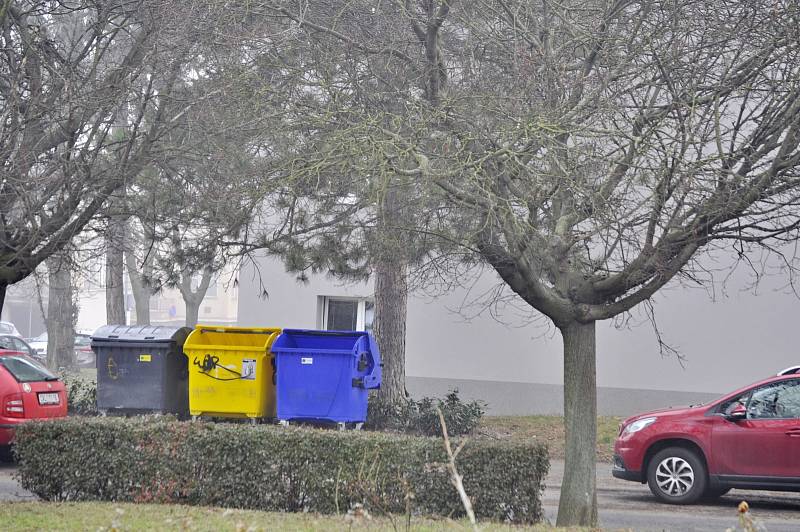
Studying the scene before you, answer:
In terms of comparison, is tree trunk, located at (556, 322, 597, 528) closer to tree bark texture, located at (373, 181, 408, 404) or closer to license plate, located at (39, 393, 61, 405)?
tree bark texture, located at (373, 181, 408, 404)

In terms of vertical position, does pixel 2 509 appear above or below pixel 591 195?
below

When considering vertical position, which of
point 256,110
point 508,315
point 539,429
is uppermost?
point 256,110

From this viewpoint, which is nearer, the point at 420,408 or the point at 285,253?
the point at 285,253

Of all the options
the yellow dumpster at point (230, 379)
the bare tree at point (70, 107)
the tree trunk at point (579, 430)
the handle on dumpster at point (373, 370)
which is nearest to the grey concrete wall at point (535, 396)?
the handle on dumpster at point (373, 370)

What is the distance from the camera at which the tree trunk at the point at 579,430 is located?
360 inches

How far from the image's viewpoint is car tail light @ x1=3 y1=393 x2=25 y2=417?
1241 cm

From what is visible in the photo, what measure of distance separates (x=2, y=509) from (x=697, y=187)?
21.4ft

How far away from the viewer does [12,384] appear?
12.5 metres

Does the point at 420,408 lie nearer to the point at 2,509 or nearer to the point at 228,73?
the point at 228,73

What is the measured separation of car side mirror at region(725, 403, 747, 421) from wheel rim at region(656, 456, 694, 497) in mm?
786

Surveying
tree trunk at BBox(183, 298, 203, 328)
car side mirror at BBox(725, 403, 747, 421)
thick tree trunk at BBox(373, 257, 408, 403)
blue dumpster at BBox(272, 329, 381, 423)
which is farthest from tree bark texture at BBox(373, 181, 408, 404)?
tree trunk at BBox(183, 298, 203, 328)

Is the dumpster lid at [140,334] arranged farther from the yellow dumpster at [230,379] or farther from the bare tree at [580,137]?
the bare tree at [580,137]

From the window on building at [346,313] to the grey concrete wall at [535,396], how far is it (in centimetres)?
166

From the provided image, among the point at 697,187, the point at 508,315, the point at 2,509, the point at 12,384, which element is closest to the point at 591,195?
the point at 697,187
